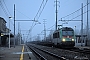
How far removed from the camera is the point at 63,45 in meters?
31.2

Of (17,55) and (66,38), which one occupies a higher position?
(66,38)

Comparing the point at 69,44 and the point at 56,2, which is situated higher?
the point at 56,2

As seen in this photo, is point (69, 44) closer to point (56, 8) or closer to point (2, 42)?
point (56, 8)

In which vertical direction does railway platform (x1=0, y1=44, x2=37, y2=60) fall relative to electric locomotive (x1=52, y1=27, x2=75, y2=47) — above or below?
below

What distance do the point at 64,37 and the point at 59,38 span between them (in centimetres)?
117

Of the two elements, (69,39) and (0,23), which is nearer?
(69,39)

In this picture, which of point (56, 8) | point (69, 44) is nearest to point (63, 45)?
point (69, 44)

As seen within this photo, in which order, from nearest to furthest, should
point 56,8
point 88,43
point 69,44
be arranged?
1. point 69,44
2. point 88,43
3. point 56,8

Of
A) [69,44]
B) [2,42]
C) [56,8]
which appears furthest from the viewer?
[2,42]

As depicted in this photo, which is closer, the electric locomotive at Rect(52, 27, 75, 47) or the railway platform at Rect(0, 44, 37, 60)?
the railway platform at Rect(0, 44, 37, 60)

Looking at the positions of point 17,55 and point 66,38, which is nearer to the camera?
point 17,55

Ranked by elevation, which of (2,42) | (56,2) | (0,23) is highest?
(56,2)

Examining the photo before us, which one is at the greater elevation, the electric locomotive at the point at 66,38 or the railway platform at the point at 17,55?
the electric locomotive at the point at 66,38

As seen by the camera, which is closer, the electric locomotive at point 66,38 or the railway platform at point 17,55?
the railway platform at point 17,55
